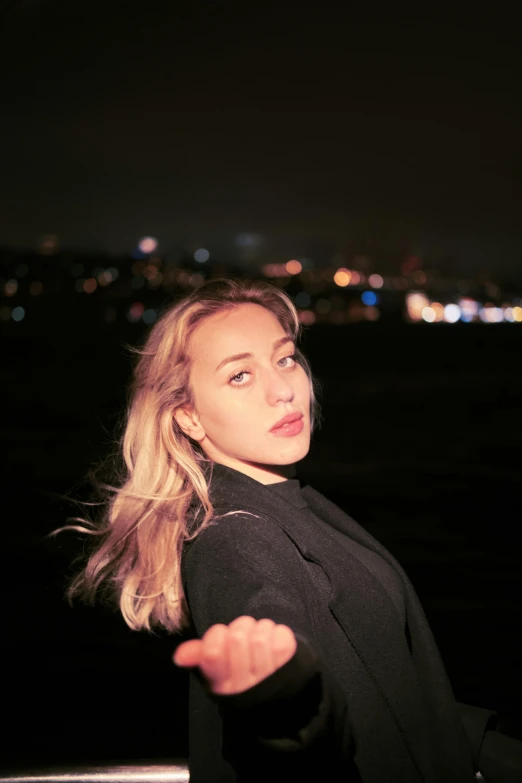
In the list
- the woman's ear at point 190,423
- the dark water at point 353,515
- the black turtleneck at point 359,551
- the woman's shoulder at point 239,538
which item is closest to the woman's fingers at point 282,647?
→ the woman's shoulder at point 239,538

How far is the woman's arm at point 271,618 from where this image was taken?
134 centimetres

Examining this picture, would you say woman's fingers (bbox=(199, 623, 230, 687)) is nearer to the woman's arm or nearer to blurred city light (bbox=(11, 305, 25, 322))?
the woman's arm

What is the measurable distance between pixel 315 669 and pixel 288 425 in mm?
750

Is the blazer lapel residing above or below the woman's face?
below

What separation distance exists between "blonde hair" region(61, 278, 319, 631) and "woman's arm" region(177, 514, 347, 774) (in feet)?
0.66

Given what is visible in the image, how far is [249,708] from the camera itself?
1.33 meters

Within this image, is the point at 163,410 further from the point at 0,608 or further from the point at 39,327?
the point at 39,327

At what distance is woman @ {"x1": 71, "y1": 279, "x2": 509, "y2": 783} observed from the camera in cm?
137

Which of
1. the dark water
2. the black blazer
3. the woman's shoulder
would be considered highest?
the woman's shoulder

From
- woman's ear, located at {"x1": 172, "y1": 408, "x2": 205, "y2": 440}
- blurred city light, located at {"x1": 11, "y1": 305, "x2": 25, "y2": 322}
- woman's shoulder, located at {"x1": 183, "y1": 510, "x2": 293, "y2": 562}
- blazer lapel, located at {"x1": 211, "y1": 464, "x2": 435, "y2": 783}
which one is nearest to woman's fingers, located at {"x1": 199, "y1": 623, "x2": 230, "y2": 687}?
woman's shoulder, located at {"x1": 183, "y1": 510, "x2": 293, "y2": 562}

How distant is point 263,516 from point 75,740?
4475 mm

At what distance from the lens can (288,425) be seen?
6.61 ft

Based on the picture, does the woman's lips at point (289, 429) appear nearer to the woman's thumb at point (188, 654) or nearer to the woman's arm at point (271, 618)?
the woman's arm at point (271, 618)

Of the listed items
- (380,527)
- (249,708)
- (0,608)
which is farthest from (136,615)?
(380,527)
